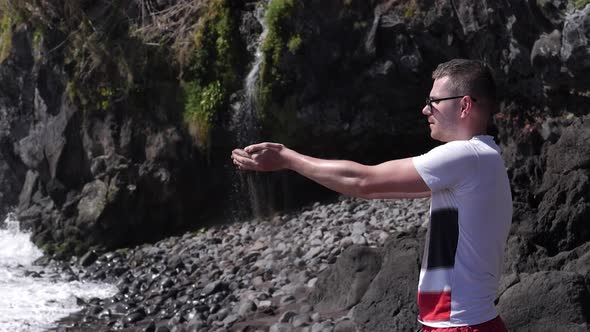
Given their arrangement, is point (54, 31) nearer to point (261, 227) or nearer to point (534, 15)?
point (261, 227)

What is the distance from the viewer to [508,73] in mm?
11789

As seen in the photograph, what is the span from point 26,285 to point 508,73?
7.53 metres

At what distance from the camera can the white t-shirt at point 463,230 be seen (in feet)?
9.78

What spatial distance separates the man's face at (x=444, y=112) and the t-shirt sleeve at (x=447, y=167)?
173mm

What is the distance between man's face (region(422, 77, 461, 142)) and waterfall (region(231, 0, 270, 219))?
10.6m

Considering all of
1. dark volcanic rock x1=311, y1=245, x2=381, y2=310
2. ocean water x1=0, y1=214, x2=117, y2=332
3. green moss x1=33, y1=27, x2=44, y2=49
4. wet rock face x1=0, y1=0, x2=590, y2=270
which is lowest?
ocean water x1=0, y1=214, x2=117, y2=332

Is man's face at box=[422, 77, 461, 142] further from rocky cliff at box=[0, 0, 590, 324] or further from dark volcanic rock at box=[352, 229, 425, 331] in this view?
rocky cliff at box=[0, 0, 590, 324]

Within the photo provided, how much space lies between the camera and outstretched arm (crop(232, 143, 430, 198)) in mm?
3002

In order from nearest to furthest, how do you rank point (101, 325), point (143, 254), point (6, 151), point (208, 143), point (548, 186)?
point (548, 186), point (101, 325), point (143, 254), point (208, 143), point (6, 151)

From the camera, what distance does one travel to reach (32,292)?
1191 cm

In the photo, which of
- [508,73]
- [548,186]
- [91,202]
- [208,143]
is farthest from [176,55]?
[548,186]

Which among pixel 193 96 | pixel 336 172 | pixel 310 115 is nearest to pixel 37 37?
pixel 193 96

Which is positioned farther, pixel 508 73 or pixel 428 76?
pixel 428 76

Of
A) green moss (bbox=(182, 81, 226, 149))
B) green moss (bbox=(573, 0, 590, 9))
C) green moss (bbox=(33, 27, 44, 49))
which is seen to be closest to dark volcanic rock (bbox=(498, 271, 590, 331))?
green moss (bbox=(573, 0, 590, 9))
